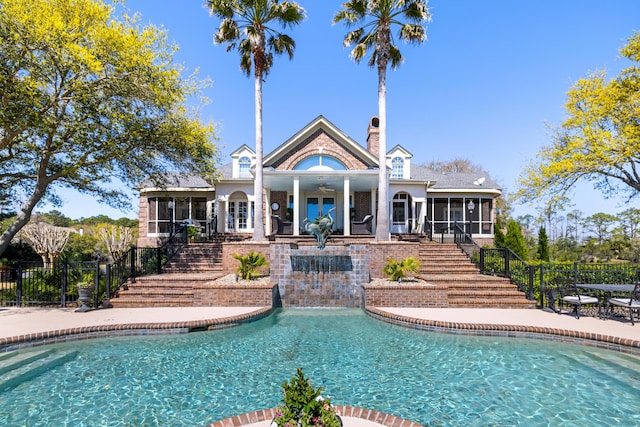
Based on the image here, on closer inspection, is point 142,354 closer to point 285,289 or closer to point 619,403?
point 285,289

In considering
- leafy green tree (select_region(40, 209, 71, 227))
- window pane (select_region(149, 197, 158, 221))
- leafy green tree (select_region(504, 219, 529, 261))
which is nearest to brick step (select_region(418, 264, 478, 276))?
leafy green tree (select_region(504, 219, 529, 261))

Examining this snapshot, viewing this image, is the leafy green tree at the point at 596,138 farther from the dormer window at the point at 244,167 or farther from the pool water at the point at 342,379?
the dormer window at the point at 244,167

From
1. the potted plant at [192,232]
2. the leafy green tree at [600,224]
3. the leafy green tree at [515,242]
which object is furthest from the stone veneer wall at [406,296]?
the leafy green tree at [600,224]

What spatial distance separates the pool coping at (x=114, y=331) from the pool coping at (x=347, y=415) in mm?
4587

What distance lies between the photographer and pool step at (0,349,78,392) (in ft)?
17.6

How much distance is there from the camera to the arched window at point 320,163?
60.1 ft

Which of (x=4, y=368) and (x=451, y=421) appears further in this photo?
(x=4, y=368)

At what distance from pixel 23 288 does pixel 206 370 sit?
940 centimetres

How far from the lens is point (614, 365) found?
237 inches

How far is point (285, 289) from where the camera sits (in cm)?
1091

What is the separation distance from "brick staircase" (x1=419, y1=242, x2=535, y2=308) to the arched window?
23.4 ft

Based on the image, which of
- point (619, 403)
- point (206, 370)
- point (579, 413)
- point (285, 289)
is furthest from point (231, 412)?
point (285, 289)

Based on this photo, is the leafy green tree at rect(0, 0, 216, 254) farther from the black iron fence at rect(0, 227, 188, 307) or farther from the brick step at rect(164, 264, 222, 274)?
the brick step at rect(164, 264, 222, 274)

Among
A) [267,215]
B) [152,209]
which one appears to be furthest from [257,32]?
[152,209]
